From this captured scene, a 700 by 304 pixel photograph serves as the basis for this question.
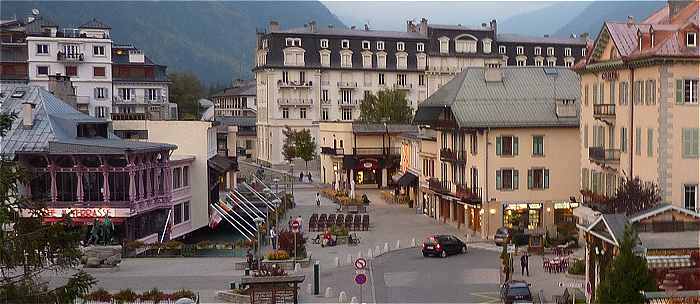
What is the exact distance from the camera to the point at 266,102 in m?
108

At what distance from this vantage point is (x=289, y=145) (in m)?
103

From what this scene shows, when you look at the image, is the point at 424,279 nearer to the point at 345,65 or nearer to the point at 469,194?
the point at 469,194

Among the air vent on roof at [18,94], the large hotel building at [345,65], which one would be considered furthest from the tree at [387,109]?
the air vent on roof at [18,94]

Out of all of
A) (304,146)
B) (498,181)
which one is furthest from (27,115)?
(304,146)

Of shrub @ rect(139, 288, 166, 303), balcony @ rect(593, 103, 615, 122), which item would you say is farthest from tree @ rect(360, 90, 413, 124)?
shrub @ rect(139, 288, 166, 303)

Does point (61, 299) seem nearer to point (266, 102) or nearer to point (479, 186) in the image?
point (479, 186)

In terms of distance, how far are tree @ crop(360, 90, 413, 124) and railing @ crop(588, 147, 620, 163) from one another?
49.0 meters

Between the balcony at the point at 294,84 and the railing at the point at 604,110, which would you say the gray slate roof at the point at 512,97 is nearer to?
the railing at the point at 604,110

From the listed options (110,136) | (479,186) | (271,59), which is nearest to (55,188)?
(110,136)

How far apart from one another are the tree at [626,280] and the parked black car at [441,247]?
21538 millimetres

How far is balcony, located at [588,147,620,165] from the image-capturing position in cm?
4231

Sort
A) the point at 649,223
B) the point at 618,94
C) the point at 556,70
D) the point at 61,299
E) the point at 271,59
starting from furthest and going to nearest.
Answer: the point at 271,59
the point at 556,70
the point at 618,94
the point at 649,223
the point at 61,299

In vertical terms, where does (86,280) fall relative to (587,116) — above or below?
below

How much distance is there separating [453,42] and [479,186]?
58699mm
